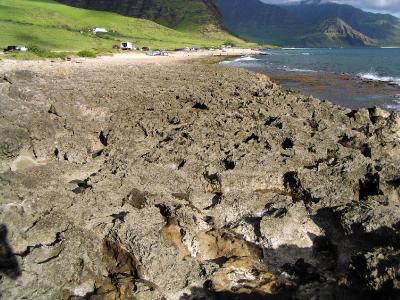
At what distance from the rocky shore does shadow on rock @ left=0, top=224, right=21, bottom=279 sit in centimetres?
5

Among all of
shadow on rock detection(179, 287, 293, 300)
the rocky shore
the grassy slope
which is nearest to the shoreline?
the rocky shore

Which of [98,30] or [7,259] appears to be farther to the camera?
[98,30]

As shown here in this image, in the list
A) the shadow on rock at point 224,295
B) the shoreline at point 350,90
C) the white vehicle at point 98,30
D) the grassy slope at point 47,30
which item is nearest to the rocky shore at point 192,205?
the shadow on rock at point 224,295

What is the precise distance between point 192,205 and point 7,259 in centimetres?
737

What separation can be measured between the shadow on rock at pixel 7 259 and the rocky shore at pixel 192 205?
0.17 feet

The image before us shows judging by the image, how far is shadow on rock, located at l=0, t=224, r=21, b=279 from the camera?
12039mm

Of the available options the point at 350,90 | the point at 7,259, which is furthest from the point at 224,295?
the point at 350,90

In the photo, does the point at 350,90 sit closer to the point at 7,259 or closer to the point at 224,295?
the point at 224,295

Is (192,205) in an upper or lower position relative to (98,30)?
lower

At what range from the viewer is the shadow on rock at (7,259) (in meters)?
12.0

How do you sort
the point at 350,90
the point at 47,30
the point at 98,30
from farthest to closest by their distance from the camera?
1. the point at 98,30
2. the point at 47,30
3. the point at 350,90

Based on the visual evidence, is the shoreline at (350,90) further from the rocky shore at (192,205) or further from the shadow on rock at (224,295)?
the shadow on rock at (224,295)

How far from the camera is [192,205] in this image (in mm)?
17594

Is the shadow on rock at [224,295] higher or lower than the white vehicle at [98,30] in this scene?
lower
